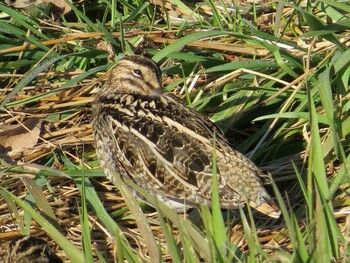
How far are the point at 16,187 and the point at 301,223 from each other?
1787mm

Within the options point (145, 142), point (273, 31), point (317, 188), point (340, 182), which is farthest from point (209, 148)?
point (273, 31)

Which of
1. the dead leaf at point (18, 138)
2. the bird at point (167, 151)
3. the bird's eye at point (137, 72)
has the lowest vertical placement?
the dead leaf at point (18, 138)

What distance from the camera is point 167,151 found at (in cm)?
598

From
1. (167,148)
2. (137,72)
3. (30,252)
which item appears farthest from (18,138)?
(30,252)

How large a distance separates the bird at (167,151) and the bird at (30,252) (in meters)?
0.65

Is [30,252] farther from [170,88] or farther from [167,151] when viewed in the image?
[170,88]

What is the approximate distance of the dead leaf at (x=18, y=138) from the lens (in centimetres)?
682

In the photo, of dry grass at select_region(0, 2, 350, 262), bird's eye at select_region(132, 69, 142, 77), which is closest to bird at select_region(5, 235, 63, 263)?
dry grass at select_region(0, 2, 350, 262)

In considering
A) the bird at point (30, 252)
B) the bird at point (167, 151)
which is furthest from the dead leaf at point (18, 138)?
the bird at point (30, 252)

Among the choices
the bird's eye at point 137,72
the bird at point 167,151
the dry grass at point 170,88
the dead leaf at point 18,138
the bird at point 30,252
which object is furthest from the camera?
the dead leaf at point 18,138

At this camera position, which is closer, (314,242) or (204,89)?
(314,242)

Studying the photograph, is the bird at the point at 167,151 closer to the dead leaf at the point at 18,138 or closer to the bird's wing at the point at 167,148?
the bird's wing at the point at 167,148

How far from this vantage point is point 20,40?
7398mm

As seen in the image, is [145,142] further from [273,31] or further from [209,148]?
[273,31]
